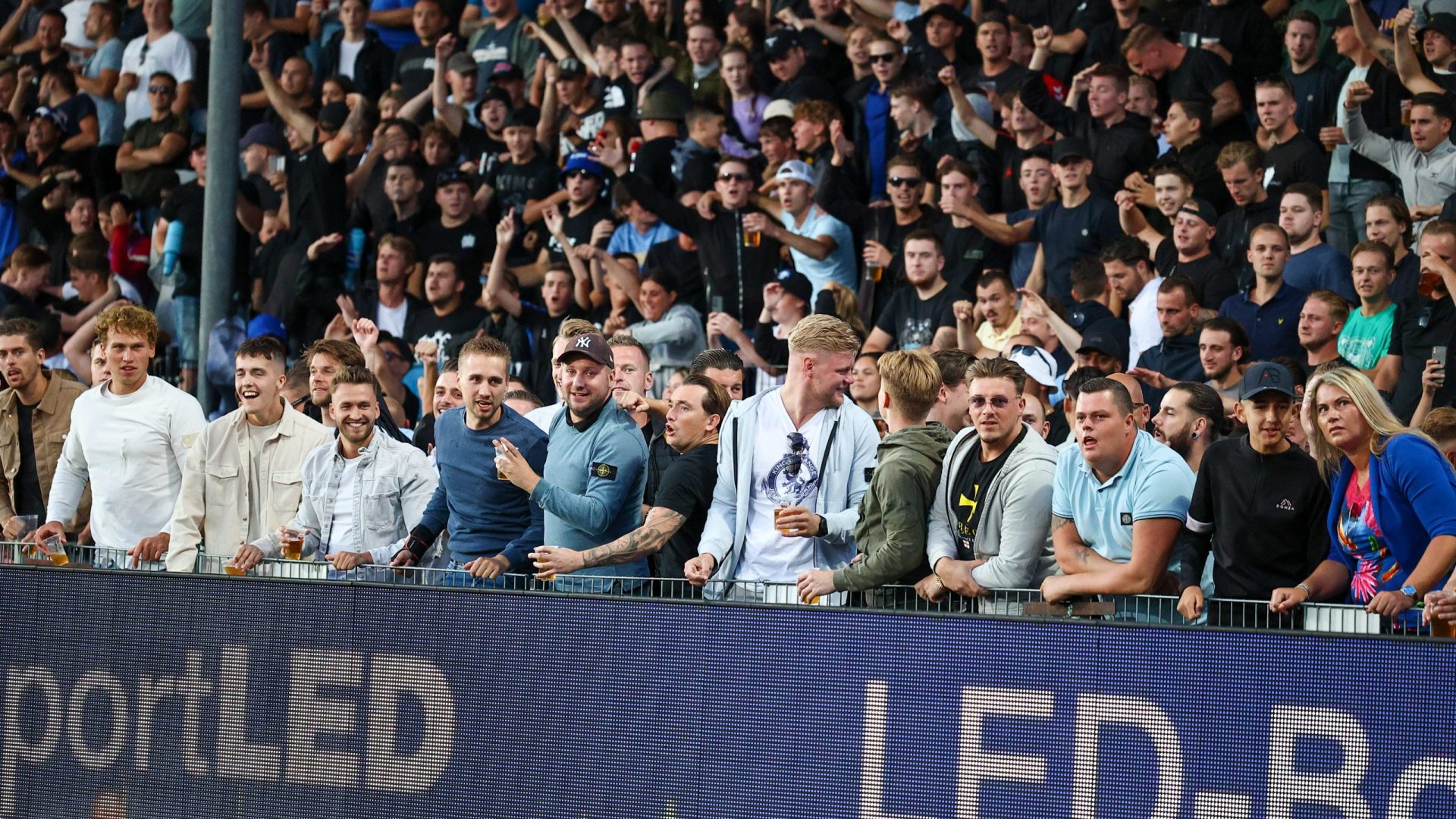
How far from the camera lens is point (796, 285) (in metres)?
13.1

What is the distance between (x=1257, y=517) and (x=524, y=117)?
34.4 ft

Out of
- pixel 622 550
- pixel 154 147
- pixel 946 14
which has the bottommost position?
pixel 622 550

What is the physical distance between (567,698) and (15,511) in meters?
5.07

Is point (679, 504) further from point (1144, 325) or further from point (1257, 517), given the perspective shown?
point (1144, 325)

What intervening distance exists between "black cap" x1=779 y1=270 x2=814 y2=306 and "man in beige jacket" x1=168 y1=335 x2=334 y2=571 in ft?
15.8

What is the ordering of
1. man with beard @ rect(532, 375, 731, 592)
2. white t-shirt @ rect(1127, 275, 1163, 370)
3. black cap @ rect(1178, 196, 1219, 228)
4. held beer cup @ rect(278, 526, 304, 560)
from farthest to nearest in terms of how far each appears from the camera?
black cap @ rect(1178, 196, 1219, 228), white t-shirt @ rect(1127, 275, 1163, 370), held beer cup @ rect(278, 526, 304, 560), man with beard @ rect(532, 375, 731, 592)

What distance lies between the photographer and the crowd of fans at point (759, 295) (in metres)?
7.03

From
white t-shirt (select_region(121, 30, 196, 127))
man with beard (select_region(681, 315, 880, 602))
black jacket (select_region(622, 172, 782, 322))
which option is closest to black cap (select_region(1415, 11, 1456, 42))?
black jacket (select_region(622, 172, 782, 322))

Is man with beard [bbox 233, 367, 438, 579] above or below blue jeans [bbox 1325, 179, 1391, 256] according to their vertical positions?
below

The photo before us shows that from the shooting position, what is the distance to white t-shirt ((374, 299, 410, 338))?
1485cm

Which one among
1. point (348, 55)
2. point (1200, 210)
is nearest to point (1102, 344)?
point (1200, 210)

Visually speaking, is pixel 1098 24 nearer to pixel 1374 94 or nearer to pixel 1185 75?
pixel 1185 75

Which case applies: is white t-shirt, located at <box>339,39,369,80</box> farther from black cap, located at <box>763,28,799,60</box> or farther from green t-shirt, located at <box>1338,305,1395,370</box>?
green t-shirt, located at <box>1338,305,1395,370</box>

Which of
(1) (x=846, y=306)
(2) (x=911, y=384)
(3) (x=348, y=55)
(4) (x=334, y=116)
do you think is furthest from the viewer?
(3) (x=348, y=55)
